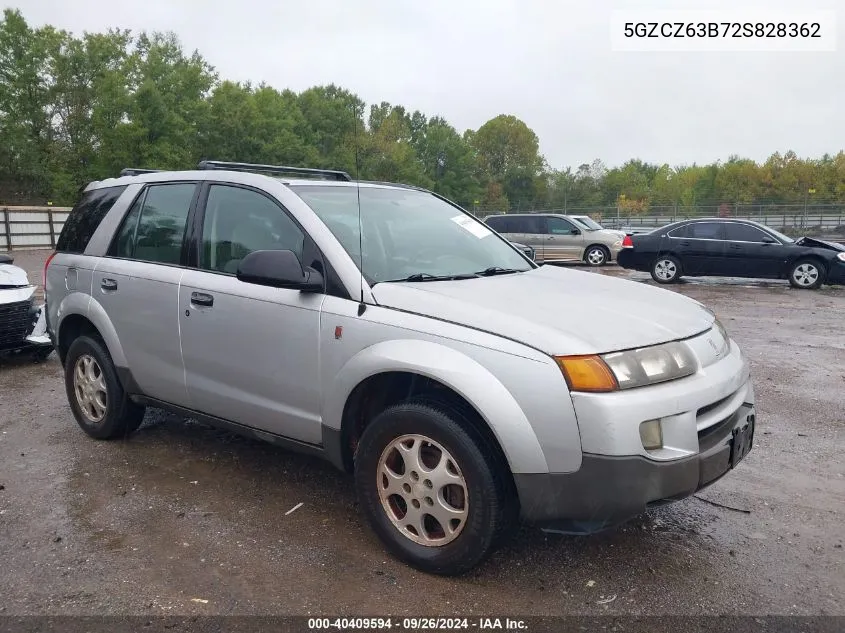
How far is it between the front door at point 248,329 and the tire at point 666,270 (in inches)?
544

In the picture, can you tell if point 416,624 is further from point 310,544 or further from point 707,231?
point 707,231

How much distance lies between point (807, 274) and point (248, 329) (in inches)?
566

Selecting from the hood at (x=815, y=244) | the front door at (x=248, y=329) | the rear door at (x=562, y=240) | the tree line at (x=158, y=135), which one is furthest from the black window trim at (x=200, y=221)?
the tree line at (x=158, y=135)

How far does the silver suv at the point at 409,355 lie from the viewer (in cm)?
273

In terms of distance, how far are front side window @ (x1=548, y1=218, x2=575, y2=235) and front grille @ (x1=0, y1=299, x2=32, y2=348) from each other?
15.7 meters

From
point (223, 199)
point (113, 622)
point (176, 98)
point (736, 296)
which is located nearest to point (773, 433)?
point (223, 199)

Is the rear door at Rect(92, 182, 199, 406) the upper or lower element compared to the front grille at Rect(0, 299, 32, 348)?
upper

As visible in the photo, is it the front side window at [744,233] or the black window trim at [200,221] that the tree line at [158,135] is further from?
the black window trim at [200,221]

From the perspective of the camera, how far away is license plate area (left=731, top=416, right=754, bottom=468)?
119 inches

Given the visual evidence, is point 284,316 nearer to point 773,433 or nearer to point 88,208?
point 88,208

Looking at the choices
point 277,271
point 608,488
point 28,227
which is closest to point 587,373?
point 608,488

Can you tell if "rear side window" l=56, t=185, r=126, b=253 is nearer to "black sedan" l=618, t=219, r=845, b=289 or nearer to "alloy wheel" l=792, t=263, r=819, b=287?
"black sedan" l=618, t=219, r=845, b=289

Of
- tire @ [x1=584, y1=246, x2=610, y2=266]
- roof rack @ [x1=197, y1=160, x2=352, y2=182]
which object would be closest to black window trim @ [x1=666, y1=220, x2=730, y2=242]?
tire @ [x1=584, y1=246, x2=610, y2=266]

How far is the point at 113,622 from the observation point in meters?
2.73
